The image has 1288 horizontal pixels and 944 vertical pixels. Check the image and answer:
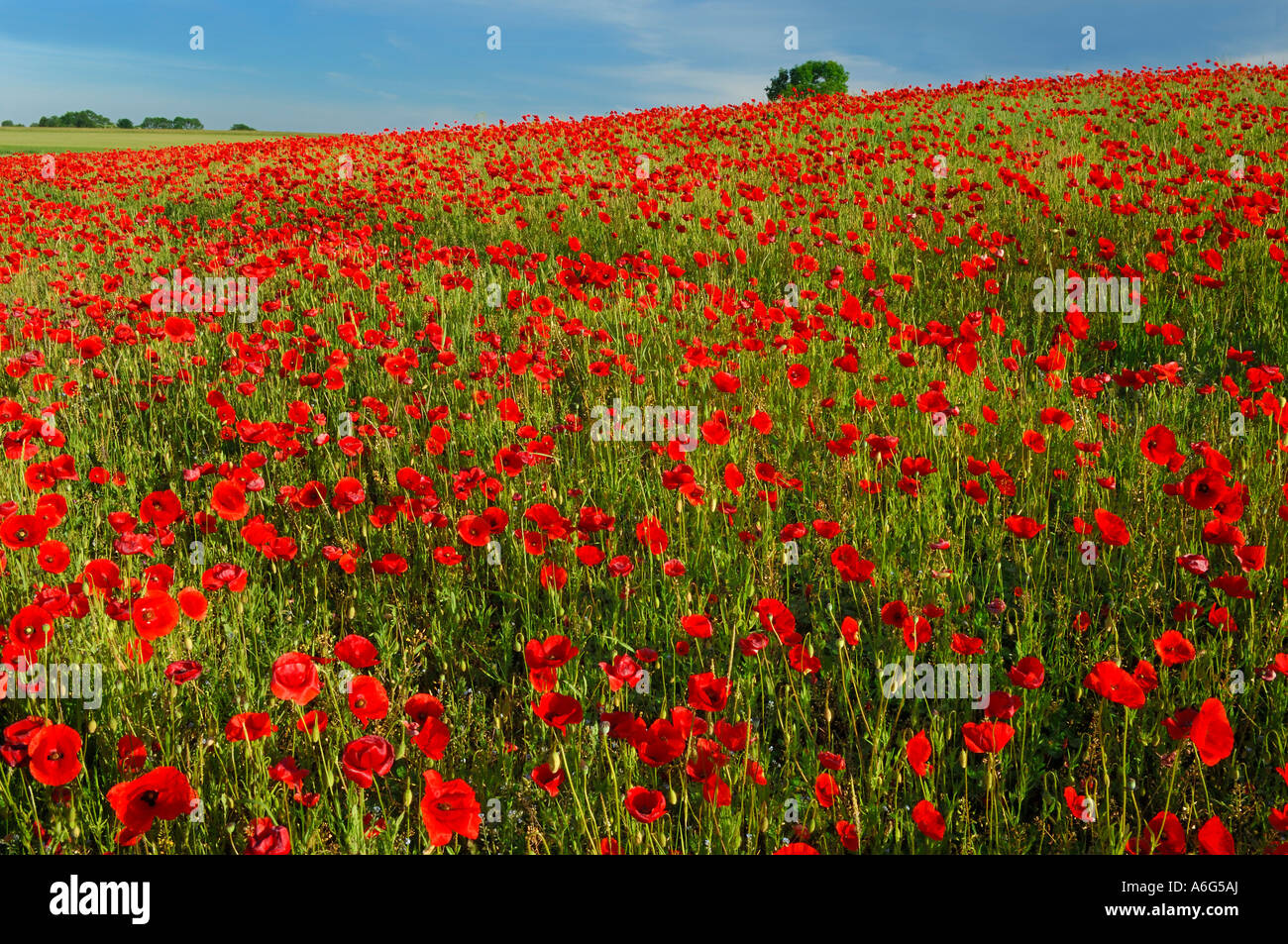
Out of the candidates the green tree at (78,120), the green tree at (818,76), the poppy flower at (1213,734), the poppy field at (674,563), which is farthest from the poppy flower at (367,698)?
the green tree at (78,120)

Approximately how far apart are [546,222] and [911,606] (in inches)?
256

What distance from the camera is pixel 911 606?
2367 mm

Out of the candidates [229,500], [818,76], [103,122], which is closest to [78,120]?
[103,122]

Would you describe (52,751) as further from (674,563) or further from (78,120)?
(78,120)

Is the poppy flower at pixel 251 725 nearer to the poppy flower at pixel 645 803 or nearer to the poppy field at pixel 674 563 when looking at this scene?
the poppy field at pixel 674 563

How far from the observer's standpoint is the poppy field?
172 centimetres

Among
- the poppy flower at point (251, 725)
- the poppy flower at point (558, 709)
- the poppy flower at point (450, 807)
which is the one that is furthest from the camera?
the poppy flower at point (251, 725)

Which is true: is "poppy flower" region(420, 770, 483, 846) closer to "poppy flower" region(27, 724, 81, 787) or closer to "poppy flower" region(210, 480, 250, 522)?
"poppy flower" region(27, 724, 81, 787)

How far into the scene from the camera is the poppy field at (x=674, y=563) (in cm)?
172

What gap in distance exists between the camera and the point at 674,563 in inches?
90.1

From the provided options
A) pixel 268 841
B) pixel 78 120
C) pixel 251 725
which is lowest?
pixel 268 841

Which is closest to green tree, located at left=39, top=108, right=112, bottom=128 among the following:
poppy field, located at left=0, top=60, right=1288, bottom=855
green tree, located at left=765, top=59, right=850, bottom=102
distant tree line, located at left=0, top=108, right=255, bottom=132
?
distant tree line, located at left=0, top=108, right=255, bottom=132

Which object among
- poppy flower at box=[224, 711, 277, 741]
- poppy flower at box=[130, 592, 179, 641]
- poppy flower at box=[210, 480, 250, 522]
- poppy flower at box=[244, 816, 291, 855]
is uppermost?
poppy flower at box=[210, 480, 250, 522]
